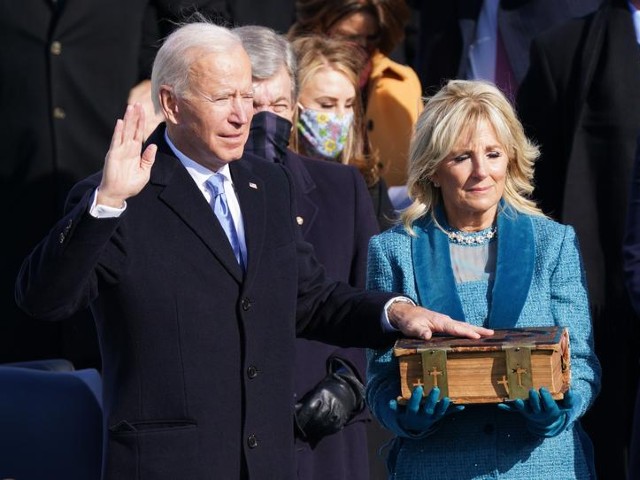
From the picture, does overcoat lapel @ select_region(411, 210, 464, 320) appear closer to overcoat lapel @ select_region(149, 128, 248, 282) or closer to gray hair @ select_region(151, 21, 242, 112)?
overcoat lapel @ select_region(149, 128, 248, 282)

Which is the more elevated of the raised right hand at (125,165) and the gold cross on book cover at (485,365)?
the raised right hand at (125,165)

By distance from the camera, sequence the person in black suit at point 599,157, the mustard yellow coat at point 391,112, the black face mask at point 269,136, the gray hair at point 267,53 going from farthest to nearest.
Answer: the mustard yellow coat at point 391,112 < the person in black suit at point 599,157 < the gray hair at point 267,53 < the black face mask at point 269,136

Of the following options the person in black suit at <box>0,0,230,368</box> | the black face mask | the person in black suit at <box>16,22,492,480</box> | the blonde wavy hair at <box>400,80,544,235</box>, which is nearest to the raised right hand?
the person in black suit at <box>16,22,492,480</box>

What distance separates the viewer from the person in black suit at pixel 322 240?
4832mm

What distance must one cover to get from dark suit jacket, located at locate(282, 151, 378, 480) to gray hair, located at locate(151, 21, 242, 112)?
86 centimetres

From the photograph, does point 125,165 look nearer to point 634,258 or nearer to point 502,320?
point 502,320

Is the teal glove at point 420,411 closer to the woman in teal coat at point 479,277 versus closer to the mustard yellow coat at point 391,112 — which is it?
the woman in teal coat at point 479,277

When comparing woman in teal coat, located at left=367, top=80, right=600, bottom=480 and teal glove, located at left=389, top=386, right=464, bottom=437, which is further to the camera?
woman in teal coat, located at left=367, top=80, right=600, bottom=480

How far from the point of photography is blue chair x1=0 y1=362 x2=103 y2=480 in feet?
14.0

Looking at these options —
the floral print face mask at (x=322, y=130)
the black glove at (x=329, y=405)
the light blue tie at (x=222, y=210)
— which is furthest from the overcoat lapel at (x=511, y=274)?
the floral print face mask at (x=322, y=130)

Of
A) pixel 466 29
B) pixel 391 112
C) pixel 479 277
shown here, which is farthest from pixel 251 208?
pixel 466 29

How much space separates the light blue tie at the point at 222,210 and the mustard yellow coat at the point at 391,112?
249cm

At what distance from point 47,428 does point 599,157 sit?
2583 mm

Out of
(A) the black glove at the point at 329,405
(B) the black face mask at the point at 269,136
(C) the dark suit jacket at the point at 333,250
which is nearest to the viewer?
(A) the black glove at the point at 329,405
